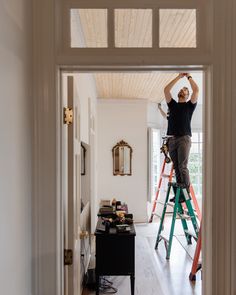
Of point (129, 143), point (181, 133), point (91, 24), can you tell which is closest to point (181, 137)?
point (181, 133)

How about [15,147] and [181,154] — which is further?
[181,154]

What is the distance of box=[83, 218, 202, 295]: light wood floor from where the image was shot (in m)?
3.83

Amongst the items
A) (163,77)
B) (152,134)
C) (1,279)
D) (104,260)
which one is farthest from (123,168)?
(1,279)

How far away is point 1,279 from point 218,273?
93 cm

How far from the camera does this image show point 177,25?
1.59 m

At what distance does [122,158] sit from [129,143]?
0.38 metres

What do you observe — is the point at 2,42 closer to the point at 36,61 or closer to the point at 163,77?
the point at 36,61

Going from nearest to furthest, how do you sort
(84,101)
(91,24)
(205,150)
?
(205,150) → (91,24) → (84,101)

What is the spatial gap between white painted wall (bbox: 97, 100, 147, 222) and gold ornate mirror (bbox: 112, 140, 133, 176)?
86 mm

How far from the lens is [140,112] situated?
24.5 feet

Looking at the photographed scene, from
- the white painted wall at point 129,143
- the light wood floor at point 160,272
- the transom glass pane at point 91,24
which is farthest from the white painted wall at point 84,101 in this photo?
the white painted wall at point 129,143

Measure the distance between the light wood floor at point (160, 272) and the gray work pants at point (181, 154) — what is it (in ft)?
3.82

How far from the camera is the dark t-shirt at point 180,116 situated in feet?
14.0

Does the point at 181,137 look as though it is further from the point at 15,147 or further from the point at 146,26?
the point at 15,147
